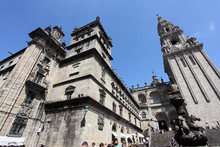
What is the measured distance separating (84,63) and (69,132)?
9.73m

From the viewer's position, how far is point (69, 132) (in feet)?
40.4

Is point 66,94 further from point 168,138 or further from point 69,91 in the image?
point 168,138

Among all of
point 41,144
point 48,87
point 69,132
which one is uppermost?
point 48,87

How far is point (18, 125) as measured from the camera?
505 inches

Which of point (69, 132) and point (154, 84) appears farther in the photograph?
point (154, 84)

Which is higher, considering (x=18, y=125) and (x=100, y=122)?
(x=100, y=122)

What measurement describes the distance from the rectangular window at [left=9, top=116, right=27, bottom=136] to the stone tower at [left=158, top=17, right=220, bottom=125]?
105 feet

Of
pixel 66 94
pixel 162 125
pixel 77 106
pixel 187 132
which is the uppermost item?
pixel 66 94

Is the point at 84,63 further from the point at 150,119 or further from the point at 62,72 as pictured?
the point at 150,119

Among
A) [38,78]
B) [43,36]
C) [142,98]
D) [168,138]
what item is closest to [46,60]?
[38,78]

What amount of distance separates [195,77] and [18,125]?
3832cm

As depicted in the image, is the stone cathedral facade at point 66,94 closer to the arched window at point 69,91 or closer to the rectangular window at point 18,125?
the rectangular window at point 18,125

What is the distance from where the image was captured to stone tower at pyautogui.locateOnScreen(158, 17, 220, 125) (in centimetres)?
2620

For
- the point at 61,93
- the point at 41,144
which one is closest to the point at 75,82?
the point at 61,93
